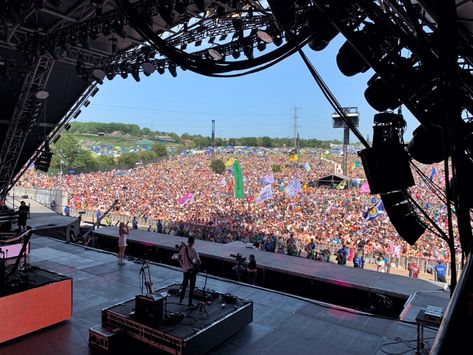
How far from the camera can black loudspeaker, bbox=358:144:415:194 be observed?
365 centimetres

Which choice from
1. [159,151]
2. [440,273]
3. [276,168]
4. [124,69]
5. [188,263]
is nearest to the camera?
[188,263]

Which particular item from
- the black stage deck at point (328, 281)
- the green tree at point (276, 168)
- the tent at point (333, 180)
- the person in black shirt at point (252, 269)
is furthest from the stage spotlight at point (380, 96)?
the green tree at point (276, 168)

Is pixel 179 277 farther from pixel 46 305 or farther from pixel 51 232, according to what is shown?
pixel 51 232

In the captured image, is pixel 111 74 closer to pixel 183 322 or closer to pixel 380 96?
pixel 183 322

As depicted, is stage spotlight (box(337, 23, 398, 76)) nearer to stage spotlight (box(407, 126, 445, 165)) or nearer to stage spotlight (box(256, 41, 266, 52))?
stage spotlight (box(407, 126, 445, 165))

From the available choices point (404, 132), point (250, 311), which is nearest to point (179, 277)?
point (250, 311)

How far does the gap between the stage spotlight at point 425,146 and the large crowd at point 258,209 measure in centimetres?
813

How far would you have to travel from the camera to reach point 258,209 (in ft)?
72.1

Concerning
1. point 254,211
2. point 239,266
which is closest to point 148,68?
point 239,266

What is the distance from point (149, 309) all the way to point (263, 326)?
2054 mm

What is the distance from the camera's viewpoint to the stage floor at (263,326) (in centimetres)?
555

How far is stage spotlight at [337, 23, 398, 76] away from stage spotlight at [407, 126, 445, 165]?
33.4 inches

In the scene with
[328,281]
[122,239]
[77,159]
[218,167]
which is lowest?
[328,281]

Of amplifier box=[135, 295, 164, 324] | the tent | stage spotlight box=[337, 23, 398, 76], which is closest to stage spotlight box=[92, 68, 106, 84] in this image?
amplifier box=[135, 295, 164, 324]
